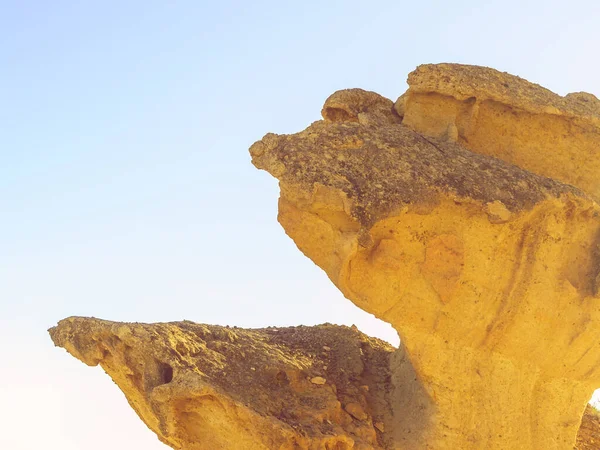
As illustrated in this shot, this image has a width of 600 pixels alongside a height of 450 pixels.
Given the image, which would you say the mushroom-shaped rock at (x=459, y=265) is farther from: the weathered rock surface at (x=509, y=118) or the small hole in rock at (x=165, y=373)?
the small hole in rock at (x=165, y=373)

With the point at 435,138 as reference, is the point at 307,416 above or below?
below

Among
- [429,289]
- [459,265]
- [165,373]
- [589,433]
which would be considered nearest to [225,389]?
[165,373]

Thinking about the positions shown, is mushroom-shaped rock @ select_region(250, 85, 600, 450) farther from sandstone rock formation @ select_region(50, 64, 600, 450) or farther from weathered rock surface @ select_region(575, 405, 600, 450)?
weathered rock surface @ select_region(575, 405, 600, 450)

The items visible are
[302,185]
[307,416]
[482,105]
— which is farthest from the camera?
[482,105]

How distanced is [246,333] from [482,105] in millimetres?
3899

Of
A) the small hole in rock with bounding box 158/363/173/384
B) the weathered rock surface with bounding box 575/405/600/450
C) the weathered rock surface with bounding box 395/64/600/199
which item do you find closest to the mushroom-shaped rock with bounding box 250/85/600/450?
the weathered rock surface with bounding box 395/64/600/199

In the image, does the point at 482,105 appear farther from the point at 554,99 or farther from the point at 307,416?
the point at 307,416

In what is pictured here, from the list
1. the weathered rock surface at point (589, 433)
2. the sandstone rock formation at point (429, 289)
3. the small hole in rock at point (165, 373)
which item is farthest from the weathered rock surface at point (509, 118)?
the small hole in rock at point (165, 373)

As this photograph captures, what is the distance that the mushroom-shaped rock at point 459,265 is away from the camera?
9031 millimetres

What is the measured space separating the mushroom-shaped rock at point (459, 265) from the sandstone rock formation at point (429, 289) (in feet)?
0.05

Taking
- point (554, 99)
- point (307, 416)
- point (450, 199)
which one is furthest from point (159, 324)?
point (554, 99)

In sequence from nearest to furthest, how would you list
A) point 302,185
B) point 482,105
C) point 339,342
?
point 302,185 → point 482,105 → point 339,342

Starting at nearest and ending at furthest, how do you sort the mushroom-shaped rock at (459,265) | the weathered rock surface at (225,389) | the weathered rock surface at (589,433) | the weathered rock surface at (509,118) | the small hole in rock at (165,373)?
the mushroom-shaped rock at (459,265)
the weathered rock surface at (225,389)
the small hole in rock at (165,373)
the weathered rock surface at (509,118)
the weathered rock surface at (589,433)

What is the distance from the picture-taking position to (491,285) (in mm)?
9562
